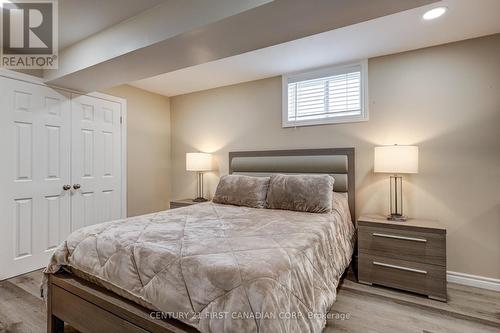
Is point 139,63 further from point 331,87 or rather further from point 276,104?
point 331,87

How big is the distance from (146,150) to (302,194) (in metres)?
2.77

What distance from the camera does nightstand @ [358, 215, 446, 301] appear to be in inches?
85.2

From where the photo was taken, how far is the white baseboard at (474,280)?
2.37 meters

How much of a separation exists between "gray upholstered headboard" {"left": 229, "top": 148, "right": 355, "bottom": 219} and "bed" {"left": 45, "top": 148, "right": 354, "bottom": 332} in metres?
0.95

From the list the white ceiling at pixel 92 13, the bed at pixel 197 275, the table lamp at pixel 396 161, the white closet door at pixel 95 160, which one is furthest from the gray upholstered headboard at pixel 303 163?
the white ceiling at pixel 92 13

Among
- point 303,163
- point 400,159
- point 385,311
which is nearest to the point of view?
point 385,311

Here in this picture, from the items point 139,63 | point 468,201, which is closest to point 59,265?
point 139,63

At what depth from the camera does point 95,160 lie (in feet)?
10.9

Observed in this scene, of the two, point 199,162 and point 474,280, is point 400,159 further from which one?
point 199,162

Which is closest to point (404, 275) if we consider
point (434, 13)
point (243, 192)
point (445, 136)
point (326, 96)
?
point (445, 136)

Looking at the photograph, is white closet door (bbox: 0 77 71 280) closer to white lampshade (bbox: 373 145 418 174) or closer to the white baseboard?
white lampshade (bbox: 373 145 418 174)

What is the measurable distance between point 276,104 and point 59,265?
2.88 m

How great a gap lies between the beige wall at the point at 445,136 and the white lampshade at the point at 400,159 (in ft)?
1.28

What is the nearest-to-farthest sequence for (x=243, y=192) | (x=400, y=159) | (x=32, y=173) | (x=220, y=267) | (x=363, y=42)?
(x=220, y=267), (x=400, y=159), (x=363, y=42), (x=32, y=173), (x=243, y=192)
